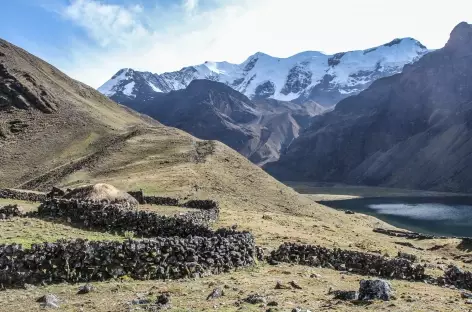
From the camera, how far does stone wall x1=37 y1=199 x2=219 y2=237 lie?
100ft

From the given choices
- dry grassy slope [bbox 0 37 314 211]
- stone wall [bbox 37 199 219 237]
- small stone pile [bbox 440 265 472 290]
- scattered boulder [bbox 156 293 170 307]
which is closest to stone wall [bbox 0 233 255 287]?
scattered boulder [bbox 156 293 170 307]

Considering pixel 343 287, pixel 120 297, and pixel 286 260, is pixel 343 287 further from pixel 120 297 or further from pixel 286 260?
pixel 120 297

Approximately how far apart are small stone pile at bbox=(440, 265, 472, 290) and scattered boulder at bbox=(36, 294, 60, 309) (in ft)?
60.0

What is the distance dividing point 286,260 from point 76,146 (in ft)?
351

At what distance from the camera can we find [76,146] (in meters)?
123

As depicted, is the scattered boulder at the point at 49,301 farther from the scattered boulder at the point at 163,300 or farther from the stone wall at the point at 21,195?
the stone wall at the point at 21,195

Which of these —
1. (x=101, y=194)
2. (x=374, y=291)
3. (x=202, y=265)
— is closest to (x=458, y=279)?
(x=374, y=291)

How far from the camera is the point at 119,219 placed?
32969mm

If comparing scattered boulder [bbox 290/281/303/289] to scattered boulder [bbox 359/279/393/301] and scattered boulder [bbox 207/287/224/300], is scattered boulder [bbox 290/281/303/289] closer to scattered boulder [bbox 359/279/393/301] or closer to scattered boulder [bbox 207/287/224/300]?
scattered boulder [bbox 359/279/393/301]

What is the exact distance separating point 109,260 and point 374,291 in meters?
10.5

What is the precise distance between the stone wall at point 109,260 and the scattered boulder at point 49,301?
2.39 metres

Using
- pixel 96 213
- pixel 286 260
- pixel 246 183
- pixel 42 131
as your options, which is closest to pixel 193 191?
pixel 246 183

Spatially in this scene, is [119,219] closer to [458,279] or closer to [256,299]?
[256,299]

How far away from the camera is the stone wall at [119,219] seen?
100ft
